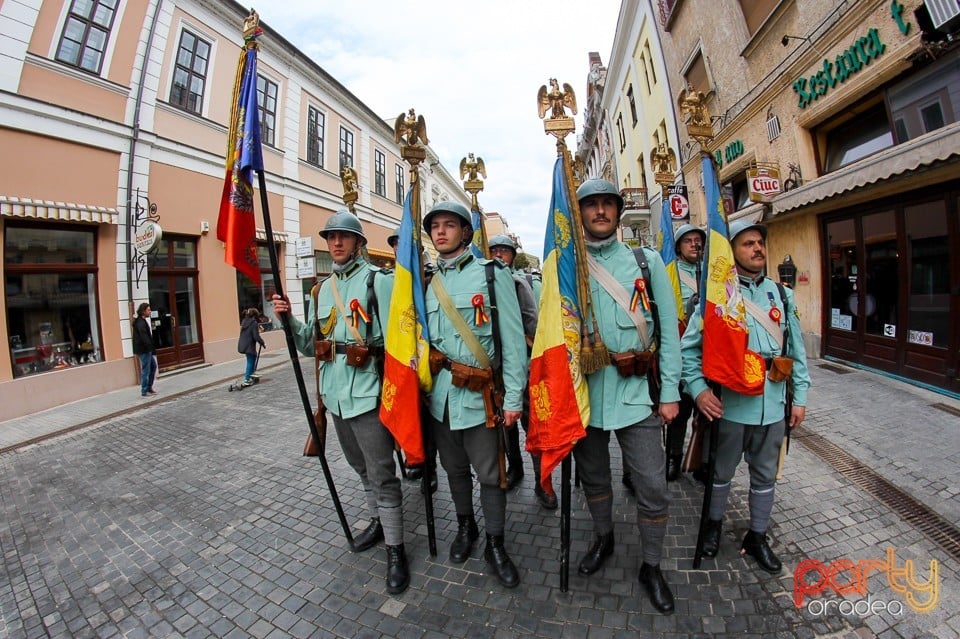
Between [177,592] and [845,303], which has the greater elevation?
[845,303]

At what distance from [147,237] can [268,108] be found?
7480mm

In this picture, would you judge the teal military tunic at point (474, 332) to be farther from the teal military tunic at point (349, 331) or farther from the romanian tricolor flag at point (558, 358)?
the teal military tunic at point (349, 331)

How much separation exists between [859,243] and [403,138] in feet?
27.1

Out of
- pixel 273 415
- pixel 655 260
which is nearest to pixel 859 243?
pixel 655 260

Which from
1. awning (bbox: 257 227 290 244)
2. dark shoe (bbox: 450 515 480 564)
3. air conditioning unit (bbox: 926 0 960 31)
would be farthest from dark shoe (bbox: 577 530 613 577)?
awning (bbox: 257 227 290 244)

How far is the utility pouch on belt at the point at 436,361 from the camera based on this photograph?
8.46 feet

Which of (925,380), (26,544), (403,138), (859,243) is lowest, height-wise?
(26,544)

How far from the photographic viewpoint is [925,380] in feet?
18.5

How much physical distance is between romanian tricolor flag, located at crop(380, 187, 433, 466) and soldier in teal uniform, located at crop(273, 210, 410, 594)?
199 mm

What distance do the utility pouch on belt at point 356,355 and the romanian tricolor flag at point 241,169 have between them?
0.79m

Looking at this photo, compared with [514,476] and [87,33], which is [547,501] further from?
[87,33]

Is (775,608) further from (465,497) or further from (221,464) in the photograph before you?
(221,464)

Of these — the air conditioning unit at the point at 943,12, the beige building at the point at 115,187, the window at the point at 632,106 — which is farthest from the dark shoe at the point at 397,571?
the window at the point at 632,106

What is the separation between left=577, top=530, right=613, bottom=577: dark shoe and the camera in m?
2.50
